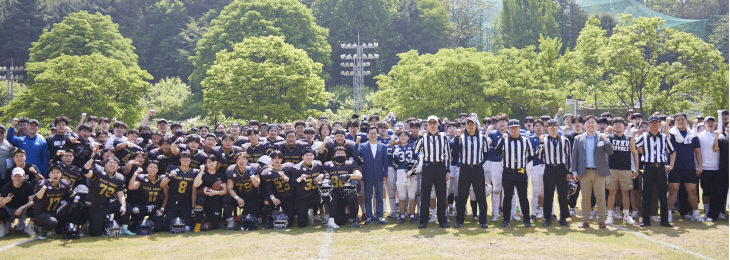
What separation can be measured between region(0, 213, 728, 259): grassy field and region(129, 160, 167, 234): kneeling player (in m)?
0.51

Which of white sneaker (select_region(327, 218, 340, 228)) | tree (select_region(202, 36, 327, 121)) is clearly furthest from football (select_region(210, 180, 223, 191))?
tree (select_region(202, 36, 327, 121))

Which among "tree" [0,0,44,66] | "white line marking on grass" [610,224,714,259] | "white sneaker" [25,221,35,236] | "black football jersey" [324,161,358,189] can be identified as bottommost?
"white line marking on grass" [610,224,714,259]

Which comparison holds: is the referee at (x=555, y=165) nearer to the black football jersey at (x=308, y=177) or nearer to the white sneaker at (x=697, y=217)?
the white sneaker at (x=697, y=217)

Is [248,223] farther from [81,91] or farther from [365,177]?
[81,91]

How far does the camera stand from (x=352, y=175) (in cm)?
1193

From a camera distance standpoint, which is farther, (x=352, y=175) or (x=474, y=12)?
(x=474, y=12)

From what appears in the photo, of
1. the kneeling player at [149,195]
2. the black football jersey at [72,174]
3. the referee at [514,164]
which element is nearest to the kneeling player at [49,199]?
the black football jersey at [72,174]

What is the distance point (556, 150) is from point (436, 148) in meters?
2.06

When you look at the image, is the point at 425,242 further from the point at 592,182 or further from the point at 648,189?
the point at 648,189

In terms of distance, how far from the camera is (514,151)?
11289 millimetres

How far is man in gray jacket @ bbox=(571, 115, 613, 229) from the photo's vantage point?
36.9 ft

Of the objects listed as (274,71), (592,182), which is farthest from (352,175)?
(274,71)

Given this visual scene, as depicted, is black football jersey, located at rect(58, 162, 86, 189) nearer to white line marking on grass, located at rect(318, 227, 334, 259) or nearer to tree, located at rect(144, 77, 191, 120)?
white line marking on grass, located at rect(318, 227, 334, 259)

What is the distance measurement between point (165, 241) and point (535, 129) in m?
6.78
